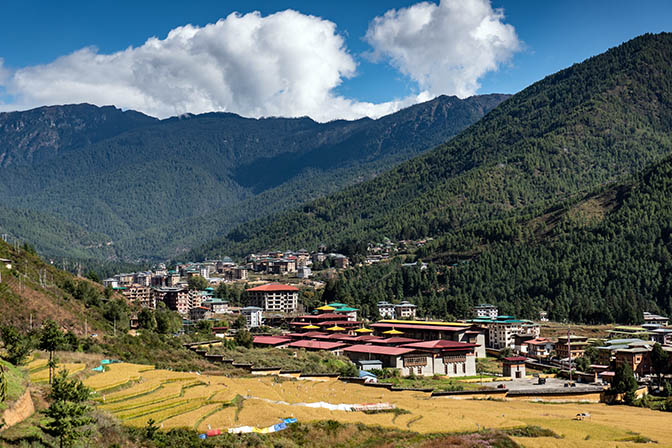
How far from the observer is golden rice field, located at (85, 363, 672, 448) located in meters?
38.0

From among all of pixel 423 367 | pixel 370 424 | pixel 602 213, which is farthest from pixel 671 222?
pixel 370 424

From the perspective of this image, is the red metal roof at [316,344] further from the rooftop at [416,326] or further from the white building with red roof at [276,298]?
the white building with red roof at [276,298]

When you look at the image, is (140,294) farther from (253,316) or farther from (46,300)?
(46,300)

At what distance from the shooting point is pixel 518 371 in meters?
80.7

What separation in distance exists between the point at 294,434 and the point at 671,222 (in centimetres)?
15225

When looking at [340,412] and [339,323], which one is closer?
[340,412]

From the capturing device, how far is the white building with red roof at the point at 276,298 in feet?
462

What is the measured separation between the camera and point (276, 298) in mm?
140875

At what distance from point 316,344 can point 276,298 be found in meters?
57.0

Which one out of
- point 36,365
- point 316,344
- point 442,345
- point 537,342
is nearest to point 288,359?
point 316,344

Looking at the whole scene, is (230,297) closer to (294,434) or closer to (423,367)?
(423,367)

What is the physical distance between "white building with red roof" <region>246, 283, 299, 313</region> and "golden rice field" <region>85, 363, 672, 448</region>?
8428 centimetres

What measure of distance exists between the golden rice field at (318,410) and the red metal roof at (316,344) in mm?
26461

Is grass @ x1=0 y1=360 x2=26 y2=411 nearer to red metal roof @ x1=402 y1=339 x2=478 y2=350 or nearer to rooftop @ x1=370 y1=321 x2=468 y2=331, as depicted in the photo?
red metal roof @ x1=402 y1=339 x2=478 y2=350
